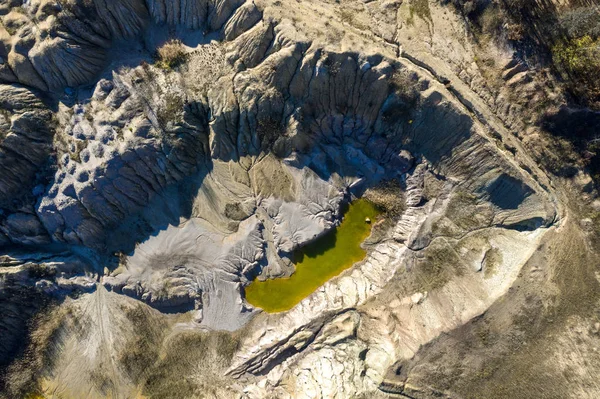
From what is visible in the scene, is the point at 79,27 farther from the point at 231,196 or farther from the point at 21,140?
the point at 231,196

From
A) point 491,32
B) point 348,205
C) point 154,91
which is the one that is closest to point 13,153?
point 154,91

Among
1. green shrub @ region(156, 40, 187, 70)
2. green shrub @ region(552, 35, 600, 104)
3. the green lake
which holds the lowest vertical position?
the green lake

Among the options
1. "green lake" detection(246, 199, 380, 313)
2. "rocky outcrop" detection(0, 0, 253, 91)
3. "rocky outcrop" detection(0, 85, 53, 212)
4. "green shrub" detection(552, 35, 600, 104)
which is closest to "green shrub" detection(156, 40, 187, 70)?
"rocky outcrop" detection(0, 0, 253, 91)

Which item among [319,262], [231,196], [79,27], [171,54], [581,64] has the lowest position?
[319,262]

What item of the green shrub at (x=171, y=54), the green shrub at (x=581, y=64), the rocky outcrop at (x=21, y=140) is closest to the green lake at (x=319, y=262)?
the green shrub at (x=581, y=64)

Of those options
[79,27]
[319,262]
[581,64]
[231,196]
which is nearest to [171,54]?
[79,27]

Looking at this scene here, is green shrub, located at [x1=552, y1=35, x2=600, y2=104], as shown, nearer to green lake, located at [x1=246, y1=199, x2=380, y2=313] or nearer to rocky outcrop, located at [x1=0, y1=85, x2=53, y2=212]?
green lake, located at [x1=246, y1=199, x2=380, y2=313]
